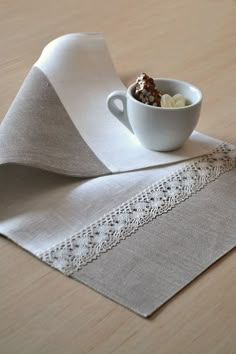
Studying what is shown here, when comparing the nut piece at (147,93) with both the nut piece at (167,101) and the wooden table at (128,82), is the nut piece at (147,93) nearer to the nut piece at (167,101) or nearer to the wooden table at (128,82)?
the nut piece at (167,101)

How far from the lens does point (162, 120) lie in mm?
848

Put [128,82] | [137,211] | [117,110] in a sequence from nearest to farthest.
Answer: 1. [137,211]
2. [117,110]
3. [128,82]

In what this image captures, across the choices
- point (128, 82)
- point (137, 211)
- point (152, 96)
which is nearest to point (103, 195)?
point (137, 211)

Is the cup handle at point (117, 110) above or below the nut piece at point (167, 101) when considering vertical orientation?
below

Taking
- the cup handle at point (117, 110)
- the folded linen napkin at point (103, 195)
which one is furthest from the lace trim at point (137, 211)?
the cup handle at point (117, 110)

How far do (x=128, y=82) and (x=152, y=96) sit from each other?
0.72 ft

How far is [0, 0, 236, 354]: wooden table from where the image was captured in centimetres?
59

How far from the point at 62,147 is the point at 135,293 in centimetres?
27

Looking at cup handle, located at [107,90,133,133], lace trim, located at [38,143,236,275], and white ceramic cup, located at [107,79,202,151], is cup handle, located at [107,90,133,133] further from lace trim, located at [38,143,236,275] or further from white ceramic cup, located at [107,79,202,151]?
lace trim, located at [38,143,236,275]

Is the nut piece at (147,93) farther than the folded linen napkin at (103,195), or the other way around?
the nut piece at (147,93)

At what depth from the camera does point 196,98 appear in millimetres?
885

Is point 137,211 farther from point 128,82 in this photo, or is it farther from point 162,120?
point 128,82

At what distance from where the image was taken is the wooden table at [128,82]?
1.94 feet

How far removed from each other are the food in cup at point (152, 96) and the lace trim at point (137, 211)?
0.09 meters
